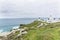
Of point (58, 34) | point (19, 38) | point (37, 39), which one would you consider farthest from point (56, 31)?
point (19, 38)

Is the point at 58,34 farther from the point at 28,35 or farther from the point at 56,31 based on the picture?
the point at 28,35

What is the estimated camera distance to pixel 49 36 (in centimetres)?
4084

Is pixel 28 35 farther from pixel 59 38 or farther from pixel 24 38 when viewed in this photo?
pixel 59 38

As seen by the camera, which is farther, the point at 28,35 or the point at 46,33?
the point at 28,35

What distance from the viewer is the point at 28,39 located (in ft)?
141

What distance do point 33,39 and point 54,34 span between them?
11.7ft

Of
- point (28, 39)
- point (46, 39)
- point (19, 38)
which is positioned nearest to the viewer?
point (46, 39)

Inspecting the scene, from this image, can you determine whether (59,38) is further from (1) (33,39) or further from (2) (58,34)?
(1) (33,39)

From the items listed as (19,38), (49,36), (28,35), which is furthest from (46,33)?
(19,38)

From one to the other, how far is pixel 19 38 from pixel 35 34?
5004mm

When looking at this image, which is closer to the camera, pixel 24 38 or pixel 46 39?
pixel 46 39

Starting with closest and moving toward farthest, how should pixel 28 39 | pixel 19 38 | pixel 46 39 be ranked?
pixel 46 39
pixel 28 39
pixel 19 38

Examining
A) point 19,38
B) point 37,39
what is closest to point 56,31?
point 37,39

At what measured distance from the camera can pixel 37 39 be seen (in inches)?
1646
